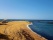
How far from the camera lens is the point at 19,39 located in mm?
13289

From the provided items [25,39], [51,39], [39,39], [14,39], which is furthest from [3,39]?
[51,39]

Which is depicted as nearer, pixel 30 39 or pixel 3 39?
pixel 3 39

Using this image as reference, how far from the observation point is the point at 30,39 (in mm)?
13570

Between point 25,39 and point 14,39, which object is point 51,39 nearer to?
point 25,39

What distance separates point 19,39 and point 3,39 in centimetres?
209

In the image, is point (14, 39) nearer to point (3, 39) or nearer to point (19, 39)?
point (19, 39)

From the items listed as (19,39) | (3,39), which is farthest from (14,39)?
(3,39)

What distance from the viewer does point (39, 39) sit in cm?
1429

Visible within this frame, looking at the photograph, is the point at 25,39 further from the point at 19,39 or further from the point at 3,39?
the point at 3,39

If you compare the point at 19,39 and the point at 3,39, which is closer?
the point at 3,39

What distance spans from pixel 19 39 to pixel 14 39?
628 millimetres

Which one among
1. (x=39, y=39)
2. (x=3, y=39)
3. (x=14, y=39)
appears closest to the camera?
(x=3, y=39)

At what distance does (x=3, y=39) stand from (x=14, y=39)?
4.86ft

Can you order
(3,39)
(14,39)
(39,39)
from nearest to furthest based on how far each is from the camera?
(3,39) < (14,39) < (39,39)
